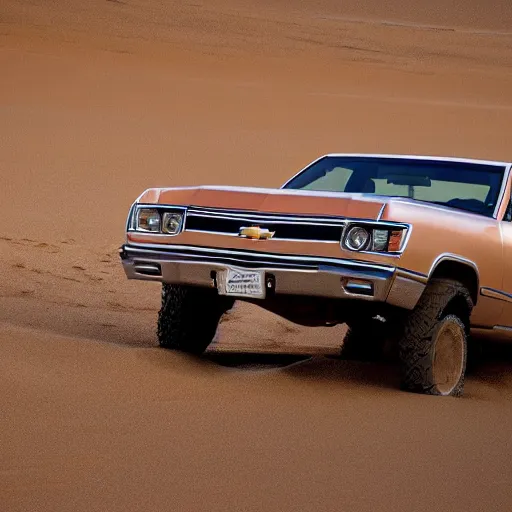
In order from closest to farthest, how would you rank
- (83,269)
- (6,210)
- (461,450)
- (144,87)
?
(461,450)
(83,269)
(6,210)
(144,87)

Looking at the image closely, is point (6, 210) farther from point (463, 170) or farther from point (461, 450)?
point (461, 450)

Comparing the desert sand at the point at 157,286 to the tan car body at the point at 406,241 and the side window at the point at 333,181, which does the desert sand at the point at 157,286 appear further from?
the side window at the point at 333,181

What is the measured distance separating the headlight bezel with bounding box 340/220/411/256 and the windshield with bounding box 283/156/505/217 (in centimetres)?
127

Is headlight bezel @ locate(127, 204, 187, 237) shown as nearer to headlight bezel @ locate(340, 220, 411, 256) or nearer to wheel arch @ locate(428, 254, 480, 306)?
headlight bezel @ locate(340, 220, 411, 256)

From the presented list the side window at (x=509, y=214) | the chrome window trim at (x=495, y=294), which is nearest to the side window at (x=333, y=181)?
the side window at (x=509, y=214)

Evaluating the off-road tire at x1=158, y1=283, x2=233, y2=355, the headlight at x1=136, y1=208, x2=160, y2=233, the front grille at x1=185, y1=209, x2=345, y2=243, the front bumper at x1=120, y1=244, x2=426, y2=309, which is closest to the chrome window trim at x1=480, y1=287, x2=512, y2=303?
the front bumper at x1=120, y1=244, x2=426, y2=309

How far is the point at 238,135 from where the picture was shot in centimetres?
2355

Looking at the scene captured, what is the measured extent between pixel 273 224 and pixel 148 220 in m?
0.81

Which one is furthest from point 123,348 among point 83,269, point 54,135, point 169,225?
point 54,135

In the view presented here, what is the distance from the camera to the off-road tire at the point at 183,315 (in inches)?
300

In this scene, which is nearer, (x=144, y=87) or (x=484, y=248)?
(x=484, y=248)

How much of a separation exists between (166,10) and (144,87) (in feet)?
43.3

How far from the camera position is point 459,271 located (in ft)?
23.5

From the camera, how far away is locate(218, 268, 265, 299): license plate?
6.63 m
